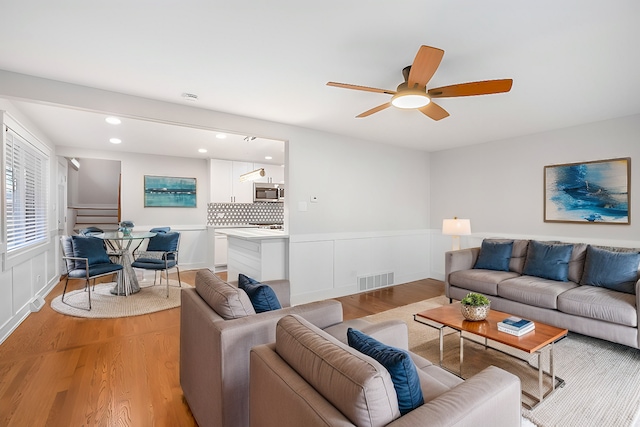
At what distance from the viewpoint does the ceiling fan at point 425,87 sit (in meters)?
1.91

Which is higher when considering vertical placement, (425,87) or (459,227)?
(425,87)

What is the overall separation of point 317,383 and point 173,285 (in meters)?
4.76

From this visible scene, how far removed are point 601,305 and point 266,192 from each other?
5973mm

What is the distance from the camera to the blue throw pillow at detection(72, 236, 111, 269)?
4102mm

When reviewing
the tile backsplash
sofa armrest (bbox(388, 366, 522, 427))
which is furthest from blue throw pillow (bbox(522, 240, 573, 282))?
the tile backsplash

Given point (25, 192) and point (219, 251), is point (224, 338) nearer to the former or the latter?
point (25, 192)

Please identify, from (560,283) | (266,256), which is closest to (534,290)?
(560,283)

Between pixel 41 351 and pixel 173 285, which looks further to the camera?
pixel 173 285

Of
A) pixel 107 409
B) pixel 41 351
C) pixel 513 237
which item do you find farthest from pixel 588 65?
pixel 41 351

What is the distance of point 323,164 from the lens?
4488mm

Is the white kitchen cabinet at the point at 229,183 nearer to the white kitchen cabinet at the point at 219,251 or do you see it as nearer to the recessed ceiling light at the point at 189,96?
the white kitchen cabinet at the point at 219,251

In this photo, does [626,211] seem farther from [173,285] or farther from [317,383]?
[173,285]

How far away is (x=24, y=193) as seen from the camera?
379 centimetres

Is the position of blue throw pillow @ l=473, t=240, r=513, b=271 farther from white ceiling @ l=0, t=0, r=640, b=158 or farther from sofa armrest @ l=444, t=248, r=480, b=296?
white ceiling @ l=0, t=0, r=640, b=158
